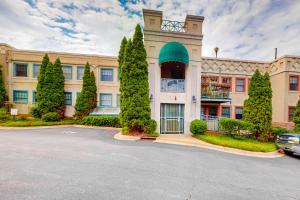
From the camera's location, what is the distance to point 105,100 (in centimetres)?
1917

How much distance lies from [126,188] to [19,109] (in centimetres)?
2127

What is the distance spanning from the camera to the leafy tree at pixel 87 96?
54.9 feet

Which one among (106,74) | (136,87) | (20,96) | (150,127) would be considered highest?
(106,74)

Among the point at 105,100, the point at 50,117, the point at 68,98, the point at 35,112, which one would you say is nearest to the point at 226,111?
the point at 105,100

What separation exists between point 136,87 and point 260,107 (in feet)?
34.6

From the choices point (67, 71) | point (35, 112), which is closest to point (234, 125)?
point (67, 71)

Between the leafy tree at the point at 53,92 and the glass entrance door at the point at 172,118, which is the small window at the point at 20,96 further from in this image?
the glass entrance door at the point at 172,118

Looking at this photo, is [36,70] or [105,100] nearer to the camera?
[36,70]

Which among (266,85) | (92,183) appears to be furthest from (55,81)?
(266,85)

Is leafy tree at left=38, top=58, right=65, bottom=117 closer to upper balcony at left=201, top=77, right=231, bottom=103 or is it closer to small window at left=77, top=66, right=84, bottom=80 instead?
small window at left=77, top=66, right=84, bottom=80

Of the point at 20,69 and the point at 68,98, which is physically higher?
the point at 20,69

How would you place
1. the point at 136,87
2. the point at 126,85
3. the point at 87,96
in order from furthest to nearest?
the point at 87,96 → the point at 126,85 → the point at 136,87

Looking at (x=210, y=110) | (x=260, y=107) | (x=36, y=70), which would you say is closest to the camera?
(x=260, y=107)

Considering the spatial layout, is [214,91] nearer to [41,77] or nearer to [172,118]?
[172,118]
